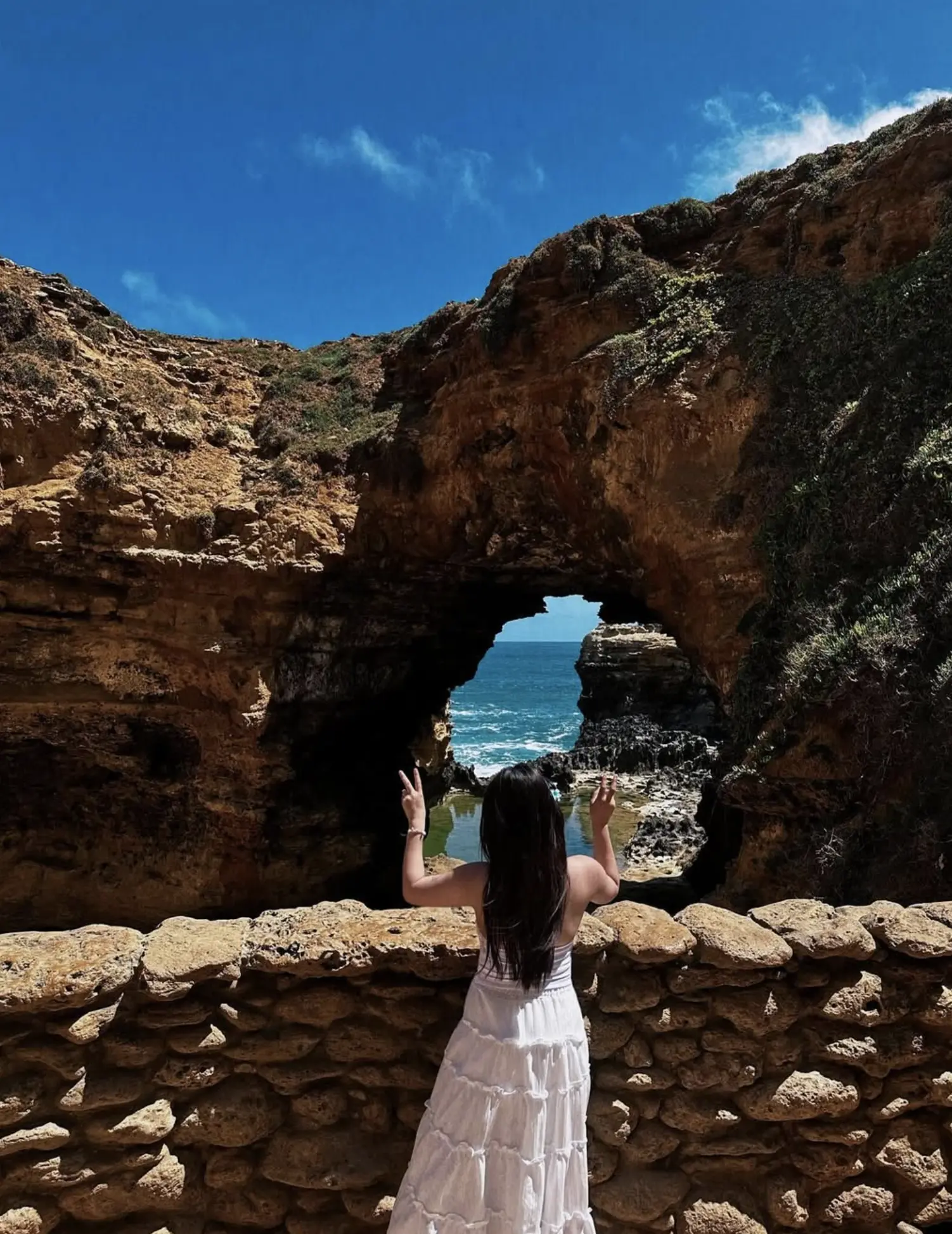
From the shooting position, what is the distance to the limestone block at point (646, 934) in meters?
2.97

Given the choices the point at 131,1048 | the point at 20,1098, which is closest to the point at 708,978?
the point at 131,1048

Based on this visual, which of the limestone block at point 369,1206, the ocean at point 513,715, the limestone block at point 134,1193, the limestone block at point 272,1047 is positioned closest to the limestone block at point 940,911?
the limestone block at point 369,1206

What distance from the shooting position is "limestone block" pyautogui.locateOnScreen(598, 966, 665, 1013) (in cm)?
296

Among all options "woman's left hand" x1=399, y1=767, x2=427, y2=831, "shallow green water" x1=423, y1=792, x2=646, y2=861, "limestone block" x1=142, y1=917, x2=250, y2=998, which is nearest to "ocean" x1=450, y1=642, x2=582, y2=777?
"shallow green water" x1=423, y1=792, x2=646, y2=861

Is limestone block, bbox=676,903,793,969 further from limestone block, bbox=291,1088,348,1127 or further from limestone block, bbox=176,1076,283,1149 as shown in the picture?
limestone block, bbox=176,1076,283,1149

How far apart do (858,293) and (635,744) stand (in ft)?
78.7

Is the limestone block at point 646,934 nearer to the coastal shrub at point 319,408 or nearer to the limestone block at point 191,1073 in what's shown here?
the limestone block at point 191,1073

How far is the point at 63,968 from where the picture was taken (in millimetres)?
2713

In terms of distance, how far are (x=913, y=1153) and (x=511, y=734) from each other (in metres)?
56.0

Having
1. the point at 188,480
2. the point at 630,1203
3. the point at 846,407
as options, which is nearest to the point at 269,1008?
the point at 630,1203

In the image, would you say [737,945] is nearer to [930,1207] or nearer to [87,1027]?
[930,1207]

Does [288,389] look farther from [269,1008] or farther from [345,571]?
[269,1008]

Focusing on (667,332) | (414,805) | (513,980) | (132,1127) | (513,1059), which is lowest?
(132,1127)

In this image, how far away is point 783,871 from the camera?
7.14 metres
